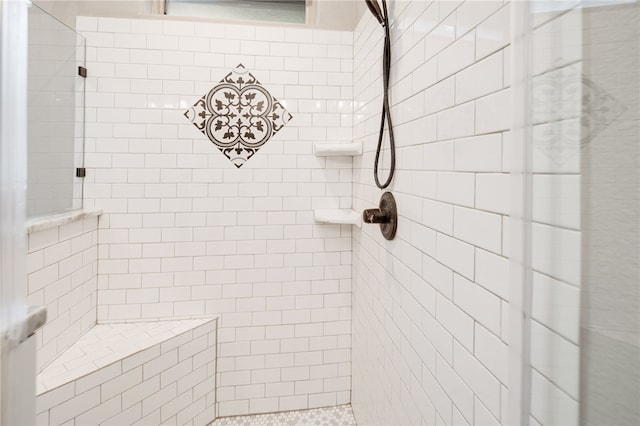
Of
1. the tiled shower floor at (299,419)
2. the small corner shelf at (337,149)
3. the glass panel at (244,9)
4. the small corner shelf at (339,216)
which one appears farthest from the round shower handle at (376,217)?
the glass panel at (244,9)

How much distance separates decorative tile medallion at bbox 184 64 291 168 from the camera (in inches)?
68.7

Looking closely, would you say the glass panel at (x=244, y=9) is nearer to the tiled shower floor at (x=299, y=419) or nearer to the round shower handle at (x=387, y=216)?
the round shower handle at (x=387, y=216)

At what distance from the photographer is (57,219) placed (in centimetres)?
138

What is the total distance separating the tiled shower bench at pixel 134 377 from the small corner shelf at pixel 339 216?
2.84 feet

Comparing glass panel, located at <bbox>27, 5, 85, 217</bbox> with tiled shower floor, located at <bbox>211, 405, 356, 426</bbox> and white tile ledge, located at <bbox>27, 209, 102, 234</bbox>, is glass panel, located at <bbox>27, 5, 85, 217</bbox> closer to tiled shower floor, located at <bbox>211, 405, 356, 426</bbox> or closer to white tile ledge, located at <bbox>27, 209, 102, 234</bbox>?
white tile ledge, located at <bbox>27, 209, 102, 234</bbox>

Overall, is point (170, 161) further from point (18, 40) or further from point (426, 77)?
point (426, 77)

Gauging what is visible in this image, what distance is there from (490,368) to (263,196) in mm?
1426

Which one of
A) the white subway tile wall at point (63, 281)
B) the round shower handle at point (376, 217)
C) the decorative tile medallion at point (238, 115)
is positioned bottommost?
the white subway tile wall at point (63, 281)

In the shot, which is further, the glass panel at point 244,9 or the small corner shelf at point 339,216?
the glass panel at point 244,9

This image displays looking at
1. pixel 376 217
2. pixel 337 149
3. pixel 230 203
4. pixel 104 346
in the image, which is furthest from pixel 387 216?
pixel 104 346

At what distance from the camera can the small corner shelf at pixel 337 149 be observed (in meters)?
1.67

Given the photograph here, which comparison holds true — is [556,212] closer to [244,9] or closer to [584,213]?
[584,213]

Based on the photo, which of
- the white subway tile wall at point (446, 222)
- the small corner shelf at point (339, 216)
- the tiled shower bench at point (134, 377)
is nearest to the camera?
the white subway tile wall at point (446, 222)

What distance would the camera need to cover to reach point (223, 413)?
1.79 m
